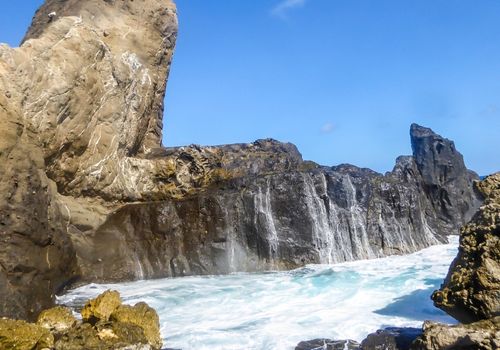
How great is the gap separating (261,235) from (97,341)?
8992mm

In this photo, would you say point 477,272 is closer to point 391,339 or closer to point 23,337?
Result: point 391,339

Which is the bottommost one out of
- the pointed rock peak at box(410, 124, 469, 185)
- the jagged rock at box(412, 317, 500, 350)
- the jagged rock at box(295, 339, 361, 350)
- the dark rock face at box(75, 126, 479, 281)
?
the jagged rock at box(295, 339, 361, 350)

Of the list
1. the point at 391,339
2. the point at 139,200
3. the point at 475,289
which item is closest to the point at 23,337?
the point at 391,339

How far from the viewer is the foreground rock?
25.8ft

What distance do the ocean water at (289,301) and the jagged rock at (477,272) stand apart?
119 cm

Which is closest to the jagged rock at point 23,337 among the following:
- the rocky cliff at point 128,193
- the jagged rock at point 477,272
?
the rocky cliff at point 128,193

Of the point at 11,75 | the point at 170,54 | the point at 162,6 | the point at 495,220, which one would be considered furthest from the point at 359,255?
the point at 162,6

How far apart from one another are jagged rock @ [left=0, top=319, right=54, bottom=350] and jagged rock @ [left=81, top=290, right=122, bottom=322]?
61.1 inches

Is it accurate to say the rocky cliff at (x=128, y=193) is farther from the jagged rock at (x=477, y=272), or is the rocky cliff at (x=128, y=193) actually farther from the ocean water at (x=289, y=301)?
the jagged rock at (x=477, y=272)

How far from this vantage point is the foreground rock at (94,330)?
25.8ft

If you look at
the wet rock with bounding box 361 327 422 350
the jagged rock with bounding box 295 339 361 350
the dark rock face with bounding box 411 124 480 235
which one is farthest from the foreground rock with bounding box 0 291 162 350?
the dark rock face with bounding box 411 124 480 235

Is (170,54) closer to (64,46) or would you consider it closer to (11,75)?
(64,46)

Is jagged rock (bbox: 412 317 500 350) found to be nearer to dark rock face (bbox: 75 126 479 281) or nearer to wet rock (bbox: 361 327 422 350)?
wet rock (bbox: 361 327 422 350)

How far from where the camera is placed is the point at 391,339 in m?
8.22
